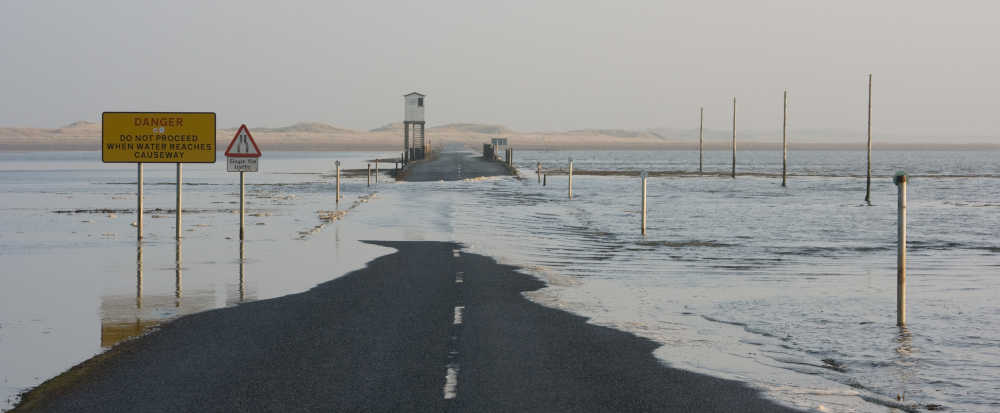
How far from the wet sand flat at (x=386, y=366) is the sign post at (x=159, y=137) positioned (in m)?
10.6

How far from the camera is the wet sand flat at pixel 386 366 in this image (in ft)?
24.1

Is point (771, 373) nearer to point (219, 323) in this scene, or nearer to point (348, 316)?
point (348, 316)

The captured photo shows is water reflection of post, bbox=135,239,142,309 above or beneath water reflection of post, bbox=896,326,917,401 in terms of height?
beneath

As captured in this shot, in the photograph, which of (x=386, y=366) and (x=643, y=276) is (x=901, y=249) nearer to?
(x=643, y=276)

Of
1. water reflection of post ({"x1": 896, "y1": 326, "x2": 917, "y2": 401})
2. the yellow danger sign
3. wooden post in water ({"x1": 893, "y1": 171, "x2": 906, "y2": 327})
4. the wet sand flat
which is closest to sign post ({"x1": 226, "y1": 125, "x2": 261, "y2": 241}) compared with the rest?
the yellow danger sign

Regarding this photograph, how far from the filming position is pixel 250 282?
48.4ft

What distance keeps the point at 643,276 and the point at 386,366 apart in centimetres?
846

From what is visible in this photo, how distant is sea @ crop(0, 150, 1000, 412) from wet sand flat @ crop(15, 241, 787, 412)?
1.46 ft

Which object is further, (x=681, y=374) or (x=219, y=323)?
(x=219, y=323)

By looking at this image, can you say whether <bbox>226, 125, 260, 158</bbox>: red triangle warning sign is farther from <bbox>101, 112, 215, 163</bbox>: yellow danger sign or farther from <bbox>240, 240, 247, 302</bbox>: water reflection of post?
<bbox>240, 240, 247, 302</bbox>: water reflection of post

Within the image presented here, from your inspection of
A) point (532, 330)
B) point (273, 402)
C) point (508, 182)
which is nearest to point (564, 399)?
point (273, 402)

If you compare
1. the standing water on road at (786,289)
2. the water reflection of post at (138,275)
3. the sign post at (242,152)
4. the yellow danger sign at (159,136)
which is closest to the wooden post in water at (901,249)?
the standing water on road at (786,289)

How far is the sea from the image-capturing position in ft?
29.7

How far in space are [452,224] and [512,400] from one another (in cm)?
2029
